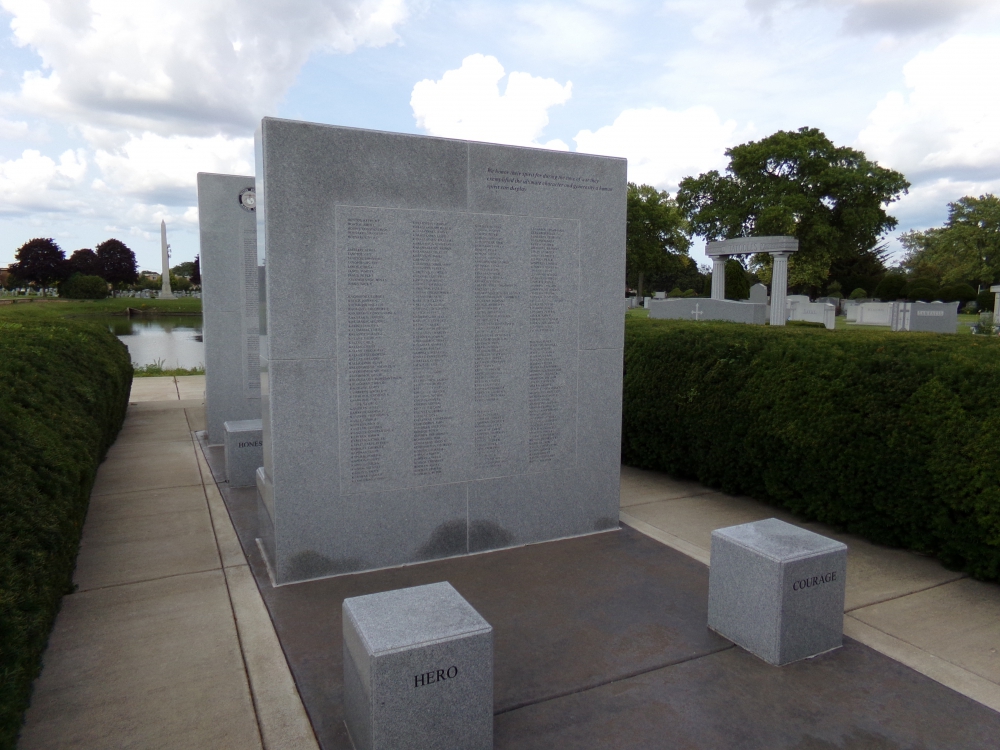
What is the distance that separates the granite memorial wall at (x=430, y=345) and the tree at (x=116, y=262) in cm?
10011

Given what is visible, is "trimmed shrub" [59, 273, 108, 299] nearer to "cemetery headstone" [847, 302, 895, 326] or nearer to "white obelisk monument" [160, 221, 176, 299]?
"white obelisk monument" [160, 221, 176, 299]

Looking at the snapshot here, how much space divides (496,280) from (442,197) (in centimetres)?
77

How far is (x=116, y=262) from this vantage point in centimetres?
9156

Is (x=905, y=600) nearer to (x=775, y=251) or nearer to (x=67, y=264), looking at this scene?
(x=775, y=251)

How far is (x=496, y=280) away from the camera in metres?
5.36

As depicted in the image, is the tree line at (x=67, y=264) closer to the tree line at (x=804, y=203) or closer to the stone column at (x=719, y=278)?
the tree line at (x=804, y=203)

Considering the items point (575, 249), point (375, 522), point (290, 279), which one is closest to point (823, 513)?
point (575, 249)

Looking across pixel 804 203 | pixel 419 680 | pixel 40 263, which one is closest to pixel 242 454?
pixel 419 680

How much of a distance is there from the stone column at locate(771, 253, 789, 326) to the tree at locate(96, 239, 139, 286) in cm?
8886

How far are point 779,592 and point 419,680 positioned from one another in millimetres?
2120

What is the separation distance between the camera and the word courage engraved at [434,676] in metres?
2.86

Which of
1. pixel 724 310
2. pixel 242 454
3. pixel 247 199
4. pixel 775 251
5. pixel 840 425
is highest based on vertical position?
pixel 775 251

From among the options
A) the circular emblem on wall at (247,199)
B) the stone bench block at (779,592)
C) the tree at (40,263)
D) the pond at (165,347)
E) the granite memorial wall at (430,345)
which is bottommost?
the pond at (165,347)

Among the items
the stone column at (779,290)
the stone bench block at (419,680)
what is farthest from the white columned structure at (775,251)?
the stone bench block at (419,680)
